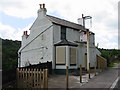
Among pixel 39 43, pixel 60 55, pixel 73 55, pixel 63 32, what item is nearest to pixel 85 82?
pixel 60 55

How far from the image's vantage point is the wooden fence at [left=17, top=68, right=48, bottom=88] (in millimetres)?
8350

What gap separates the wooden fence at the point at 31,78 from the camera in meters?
8.35

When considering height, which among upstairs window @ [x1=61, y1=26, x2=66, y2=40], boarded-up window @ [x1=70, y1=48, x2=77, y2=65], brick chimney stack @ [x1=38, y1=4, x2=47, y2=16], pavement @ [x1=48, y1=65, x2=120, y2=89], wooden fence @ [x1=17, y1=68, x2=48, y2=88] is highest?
brick chimney stack @ [x1=38, y1=4, x2=47, y2=16]

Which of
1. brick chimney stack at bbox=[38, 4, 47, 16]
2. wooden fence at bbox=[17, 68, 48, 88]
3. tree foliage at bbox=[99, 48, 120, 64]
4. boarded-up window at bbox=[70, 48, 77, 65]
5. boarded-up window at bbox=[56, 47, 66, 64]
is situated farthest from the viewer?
tree foliage at bbox=[99, 48, 120, 64]

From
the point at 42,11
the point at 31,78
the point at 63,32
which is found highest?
the point at 42,11

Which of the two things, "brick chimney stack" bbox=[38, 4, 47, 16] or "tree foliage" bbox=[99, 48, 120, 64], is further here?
"tree foliage" bbox=[99, 48, 120, 64]

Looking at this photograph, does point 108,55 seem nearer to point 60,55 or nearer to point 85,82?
point 60,55

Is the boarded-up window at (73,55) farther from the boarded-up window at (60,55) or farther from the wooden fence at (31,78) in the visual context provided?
the wooden fence at (31,78)

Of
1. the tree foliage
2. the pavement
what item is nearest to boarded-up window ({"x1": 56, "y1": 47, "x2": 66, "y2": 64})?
the pavement

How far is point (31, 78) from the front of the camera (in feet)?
29.9

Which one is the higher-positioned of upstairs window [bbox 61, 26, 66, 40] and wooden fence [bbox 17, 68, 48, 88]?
upstairs window [bbox 61, 26, 66, 40]

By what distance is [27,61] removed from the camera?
2206 cm

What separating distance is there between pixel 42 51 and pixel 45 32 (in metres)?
2.31

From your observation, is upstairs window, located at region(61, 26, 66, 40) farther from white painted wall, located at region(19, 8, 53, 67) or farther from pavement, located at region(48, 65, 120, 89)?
pavement, located at region(48, 65, 120, 89)
